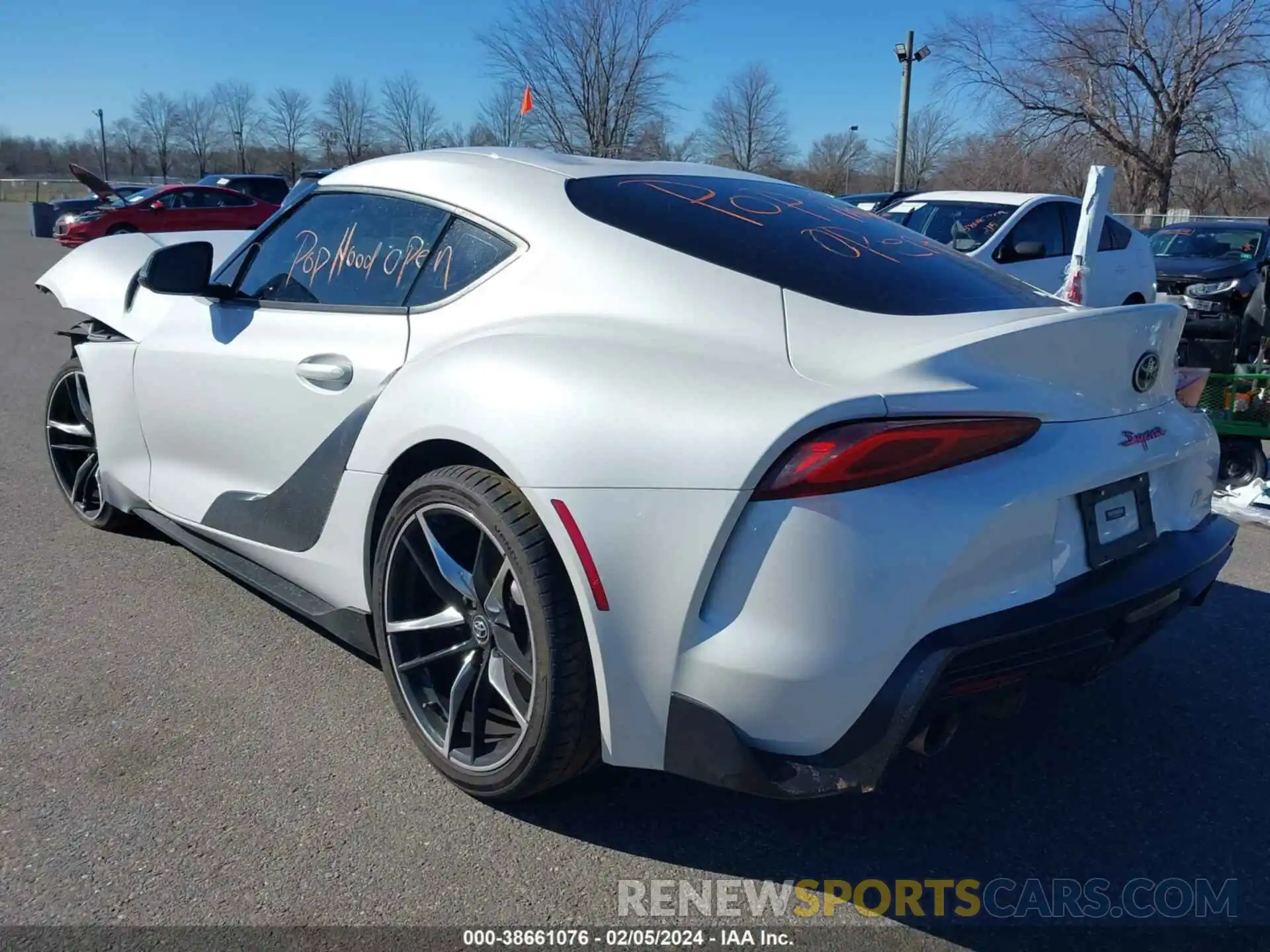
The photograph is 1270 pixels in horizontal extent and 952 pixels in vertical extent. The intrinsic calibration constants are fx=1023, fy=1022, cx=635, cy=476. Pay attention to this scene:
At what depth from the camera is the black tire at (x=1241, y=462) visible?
5.40m

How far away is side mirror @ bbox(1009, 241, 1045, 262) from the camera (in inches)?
341

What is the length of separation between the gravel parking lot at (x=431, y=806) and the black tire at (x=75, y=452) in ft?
3.49

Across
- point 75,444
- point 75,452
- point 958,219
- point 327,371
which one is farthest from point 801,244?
point 958,219

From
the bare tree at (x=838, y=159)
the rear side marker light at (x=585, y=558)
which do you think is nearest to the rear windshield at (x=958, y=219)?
the rear side marker light at (x=585, y=558)

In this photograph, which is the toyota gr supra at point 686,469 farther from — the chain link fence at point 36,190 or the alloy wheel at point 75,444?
the chain link fence at point 36,190

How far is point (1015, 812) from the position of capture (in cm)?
258

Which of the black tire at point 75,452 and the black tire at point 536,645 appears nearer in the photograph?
the black tire at point 536,645

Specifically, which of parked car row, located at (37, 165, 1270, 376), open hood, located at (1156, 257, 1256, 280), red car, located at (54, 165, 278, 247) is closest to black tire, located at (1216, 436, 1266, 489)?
parked car row, located at (37, 165, 1270, 376)

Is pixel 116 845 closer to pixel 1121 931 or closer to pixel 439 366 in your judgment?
pixel 439 366

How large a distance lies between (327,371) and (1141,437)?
2.10 metres

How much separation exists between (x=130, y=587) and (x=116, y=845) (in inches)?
68.2

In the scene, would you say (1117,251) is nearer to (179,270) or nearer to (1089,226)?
(1089,226)

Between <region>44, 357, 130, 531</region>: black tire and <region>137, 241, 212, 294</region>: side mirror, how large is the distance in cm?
124

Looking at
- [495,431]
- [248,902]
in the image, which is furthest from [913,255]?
[248,902]
